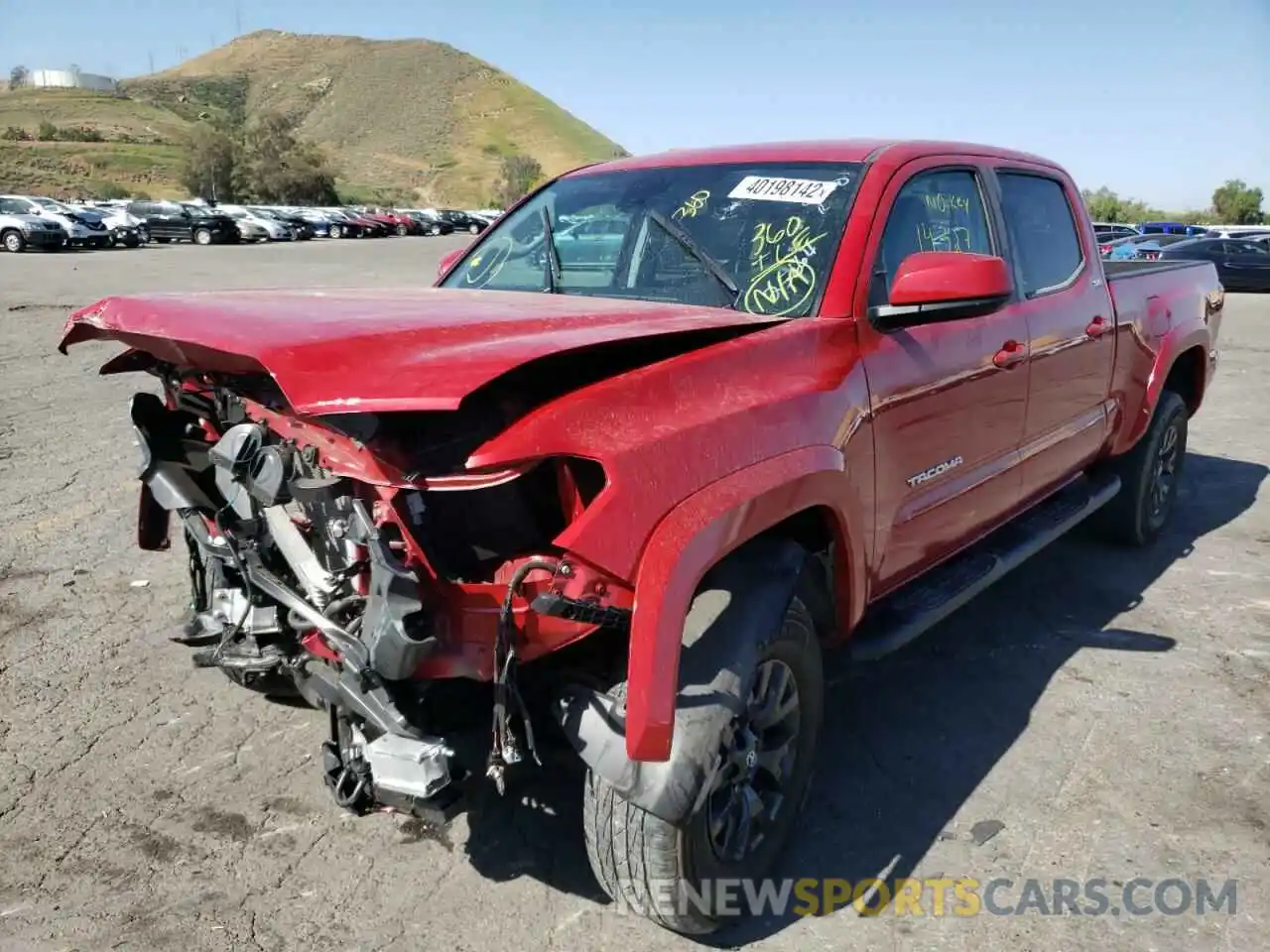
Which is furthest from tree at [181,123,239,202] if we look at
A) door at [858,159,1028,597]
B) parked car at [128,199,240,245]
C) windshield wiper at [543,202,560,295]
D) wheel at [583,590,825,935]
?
wheel at [583,590,825,935]

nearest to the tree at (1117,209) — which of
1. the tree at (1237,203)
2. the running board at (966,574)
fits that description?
the tree at (1237,203)

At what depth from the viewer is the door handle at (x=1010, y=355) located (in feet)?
11.8

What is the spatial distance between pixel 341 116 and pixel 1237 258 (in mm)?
137514

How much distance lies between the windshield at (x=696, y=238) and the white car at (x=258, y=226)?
131ft

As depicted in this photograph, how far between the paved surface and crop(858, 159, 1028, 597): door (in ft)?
2.16

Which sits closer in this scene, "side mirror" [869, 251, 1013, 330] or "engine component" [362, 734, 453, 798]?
"engine component" [362, 734, 453, 798]

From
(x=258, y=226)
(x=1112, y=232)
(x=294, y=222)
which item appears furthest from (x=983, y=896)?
(x=294, y=222)

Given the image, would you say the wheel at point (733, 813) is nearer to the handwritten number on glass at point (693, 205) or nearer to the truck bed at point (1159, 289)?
the handwritten number on glass at point (693, 205)

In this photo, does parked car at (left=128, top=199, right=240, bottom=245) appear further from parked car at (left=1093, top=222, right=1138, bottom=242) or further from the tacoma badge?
the tacoma badge

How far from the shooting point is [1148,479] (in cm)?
537

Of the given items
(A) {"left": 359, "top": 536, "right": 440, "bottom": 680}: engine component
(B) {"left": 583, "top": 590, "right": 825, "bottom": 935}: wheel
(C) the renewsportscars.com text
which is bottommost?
(C) the renewsportscars.com text

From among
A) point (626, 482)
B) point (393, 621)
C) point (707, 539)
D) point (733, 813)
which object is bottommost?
point (733, 813)

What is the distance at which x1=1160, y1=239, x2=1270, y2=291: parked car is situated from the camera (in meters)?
22.9

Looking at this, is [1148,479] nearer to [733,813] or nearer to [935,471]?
[935,471]
